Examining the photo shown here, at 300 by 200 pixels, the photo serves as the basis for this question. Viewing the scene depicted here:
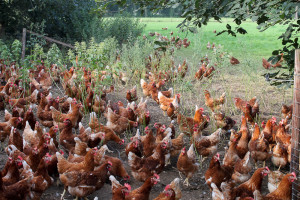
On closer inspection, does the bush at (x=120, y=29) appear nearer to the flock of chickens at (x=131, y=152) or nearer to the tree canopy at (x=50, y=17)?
the tree canopy at (x=50, y=17)

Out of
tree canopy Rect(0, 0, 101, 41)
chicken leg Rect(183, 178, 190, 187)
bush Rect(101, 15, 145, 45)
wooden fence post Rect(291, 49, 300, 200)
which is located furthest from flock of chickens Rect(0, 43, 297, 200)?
bush Rect(101, 15, 145, 45)

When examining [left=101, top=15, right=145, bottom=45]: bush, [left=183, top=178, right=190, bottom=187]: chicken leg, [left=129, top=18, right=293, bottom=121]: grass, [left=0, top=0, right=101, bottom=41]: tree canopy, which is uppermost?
[left=0, top=0, right=101, bottom=41]: tree canopy

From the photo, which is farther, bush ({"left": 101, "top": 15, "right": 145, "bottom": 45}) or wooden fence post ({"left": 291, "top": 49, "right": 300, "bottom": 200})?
bush ({"left": 101, "top": 15, "right": 145, "bottom": 45})

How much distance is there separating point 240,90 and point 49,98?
4.24 metres

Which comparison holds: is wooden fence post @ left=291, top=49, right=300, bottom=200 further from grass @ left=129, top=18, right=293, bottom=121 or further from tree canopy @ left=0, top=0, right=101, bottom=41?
tree canopy @ left=0, top=0, right=101, bottom=41

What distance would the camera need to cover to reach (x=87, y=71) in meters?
6.44

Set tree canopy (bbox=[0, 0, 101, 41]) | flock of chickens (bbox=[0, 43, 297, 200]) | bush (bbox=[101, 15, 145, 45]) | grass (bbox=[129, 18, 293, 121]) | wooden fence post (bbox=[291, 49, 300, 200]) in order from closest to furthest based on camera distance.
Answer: wooden fence post (bbox=[291, 49, 300, 200]), flock of chickens (bbox=[0, 43, 297, 200]), grass (bbox=[129, 18, 293, 121]), tree canopy (bbox=[0, 0, 101, 41]), bush (bbox=[101, 15, 145, 45])

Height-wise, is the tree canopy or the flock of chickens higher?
the tree canopy

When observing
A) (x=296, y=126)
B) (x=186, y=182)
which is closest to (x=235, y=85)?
(x=186, y=182)

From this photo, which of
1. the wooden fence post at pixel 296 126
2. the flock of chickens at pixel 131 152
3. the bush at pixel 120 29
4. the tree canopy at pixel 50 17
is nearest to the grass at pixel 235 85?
the flock of chickens at pixel 131 152

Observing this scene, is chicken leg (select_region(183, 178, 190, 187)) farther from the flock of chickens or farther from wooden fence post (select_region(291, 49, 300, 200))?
wooden fence post (select_region(291, 49, 300, 200))

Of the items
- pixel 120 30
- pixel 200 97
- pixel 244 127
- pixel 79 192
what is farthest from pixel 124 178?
pixel 120 30

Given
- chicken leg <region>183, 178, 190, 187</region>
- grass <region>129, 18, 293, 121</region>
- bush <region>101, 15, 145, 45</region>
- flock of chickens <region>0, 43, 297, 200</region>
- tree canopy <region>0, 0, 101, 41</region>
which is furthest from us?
bush <region>101, 15, 145, 45</region>

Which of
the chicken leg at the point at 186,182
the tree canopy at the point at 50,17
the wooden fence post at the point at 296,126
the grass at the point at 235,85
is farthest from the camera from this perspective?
the tree canopy at the point at 50,17
